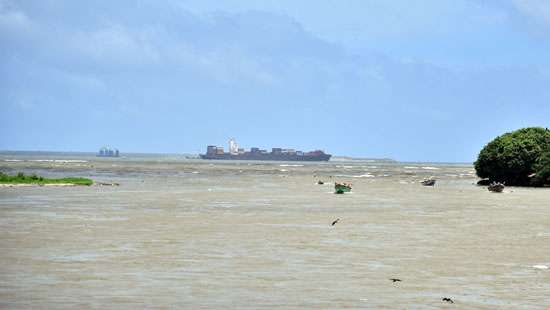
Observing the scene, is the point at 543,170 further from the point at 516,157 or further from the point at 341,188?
the point at 341,188

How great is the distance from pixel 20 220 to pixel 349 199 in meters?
24.6

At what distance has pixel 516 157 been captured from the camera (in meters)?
80.3

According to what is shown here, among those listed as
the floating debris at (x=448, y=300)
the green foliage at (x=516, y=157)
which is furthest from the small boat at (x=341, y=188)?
the floating debris at (x=448, y=300)

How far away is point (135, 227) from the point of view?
31.0 m

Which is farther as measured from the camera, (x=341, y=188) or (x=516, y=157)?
(x=516, y=157)

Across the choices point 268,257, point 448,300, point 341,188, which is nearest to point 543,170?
point 341,188

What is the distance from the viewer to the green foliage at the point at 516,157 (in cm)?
7975

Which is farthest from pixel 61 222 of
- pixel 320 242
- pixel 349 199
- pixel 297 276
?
pixel 349 199

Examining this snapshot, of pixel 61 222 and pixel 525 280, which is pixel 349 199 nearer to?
pixel 61 222

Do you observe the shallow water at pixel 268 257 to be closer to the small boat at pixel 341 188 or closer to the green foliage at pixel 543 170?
the small boat at pixel 341 188

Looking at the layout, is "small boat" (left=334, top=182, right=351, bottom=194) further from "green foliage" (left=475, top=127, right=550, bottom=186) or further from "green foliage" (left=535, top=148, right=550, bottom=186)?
"green foliage" (left=475, top=127, right=550, bottom=186)

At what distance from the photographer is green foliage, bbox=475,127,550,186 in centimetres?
7975

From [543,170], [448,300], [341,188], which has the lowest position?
[448,300]

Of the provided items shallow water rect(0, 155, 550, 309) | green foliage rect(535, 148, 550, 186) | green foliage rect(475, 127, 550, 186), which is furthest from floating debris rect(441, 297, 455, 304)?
green foliage rect(475, 127, 550, 186)
